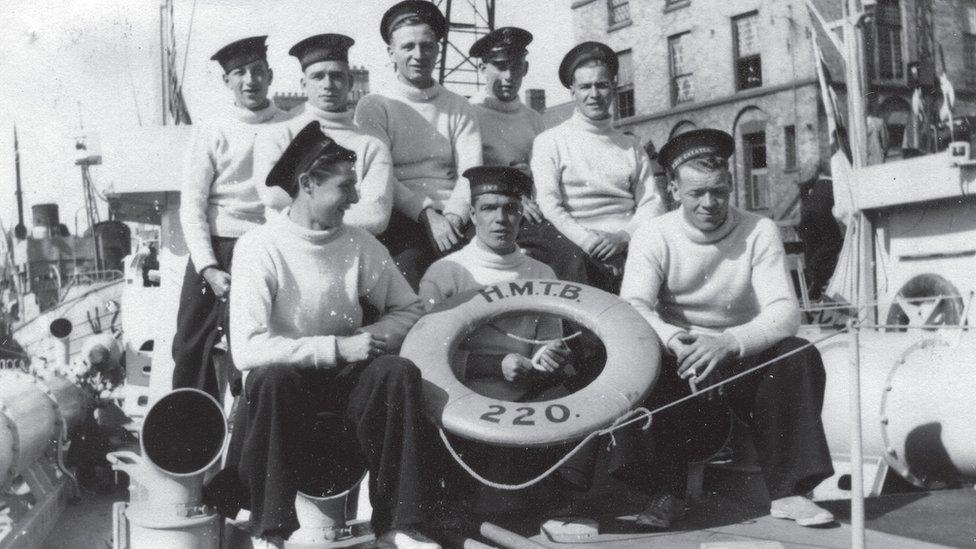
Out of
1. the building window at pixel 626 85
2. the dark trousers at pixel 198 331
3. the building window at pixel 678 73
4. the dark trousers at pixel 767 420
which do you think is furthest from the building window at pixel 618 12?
the dark trousers at pixel 767 420

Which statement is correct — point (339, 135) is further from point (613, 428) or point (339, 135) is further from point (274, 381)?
point (613, 428)

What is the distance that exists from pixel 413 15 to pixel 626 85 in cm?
2063

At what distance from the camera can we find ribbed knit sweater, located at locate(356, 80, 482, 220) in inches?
193

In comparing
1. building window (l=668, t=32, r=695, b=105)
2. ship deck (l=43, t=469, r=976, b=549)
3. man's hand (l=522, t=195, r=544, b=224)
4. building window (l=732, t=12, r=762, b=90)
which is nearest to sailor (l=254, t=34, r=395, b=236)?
man's hand (l=522, t=195, r=544, b=224)

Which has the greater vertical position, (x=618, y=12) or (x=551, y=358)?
(x=618, y=12)

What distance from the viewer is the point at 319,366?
3473mm

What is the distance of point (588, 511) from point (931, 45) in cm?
1985

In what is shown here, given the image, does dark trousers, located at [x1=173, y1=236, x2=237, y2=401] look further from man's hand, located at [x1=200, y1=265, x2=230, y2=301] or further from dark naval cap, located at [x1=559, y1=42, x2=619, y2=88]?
dark naval cap, located at [x1=559, y1=42, x2=619, y2=88]

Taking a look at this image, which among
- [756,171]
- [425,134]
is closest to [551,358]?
[425,134]

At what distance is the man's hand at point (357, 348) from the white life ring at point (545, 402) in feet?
0.70

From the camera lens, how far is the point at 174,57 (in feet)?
31.2

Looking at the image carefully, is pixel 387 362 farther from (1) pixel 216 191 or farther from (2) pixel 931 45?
(2) pixel 931 45

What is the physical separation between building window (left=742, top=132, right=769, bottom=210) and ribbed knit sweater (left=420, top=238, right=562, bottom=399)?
1807cm

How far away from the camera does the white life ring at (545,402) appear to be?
3432 mm
